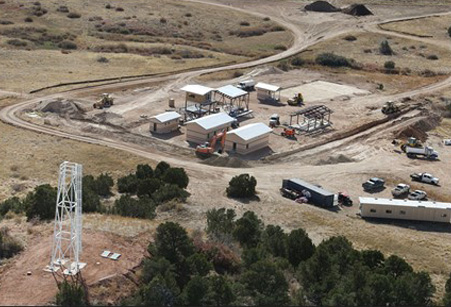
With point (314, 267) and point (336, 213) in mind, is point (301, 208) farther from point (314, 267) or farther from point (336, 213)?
point (314, 267)

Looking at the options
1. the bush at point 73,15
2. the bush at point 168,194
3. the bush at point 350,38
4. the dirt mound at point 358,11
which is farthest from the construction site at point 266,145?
the bush at point 73,15

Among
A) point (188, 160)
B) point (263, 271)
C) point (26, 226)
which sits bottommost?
point (188, 160)

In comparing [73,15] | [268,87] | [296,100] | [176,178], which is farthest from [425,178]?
[73,15]

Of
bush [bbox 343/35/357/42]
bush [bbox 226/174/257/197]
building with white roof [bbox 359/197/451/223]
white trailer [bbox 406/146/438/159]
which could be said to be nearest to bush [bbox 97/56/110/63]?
bush [bbox 343/35/357/42]

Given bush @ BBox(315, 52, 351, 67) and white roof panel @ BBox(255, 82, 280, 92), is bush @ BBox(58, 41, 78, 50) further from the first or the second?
bush @ BBox(315, 52, 351, 67)

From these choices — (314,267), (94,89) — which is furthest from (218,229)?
(94,89)

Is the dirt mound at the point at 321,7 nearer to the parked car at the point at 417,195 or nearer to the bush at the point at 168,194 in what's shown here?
the parked car at the point at 417,195
